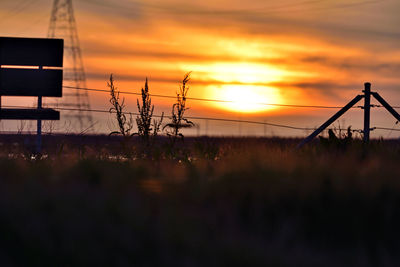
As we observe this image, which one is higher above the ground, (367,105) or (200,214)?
(367,105)

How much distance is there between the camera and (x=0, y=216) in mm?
6477

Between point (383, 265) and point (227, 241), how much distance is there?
161 cm

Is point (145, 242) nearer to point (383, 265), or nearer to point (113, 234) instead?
point (113, 234)

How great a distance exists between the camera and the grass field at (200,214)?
19.4 feet

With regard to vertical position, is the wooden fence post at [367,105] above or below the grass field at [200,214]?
above

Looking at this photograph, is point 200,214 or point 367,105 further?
point 367,105

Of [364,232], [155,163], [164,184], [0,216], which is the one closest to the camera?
[0,216]

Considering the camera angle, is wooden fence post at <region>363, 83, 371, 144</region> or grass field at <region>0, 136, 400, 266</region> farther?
wooden fence post at <region>363, 83, 371, 144</region>

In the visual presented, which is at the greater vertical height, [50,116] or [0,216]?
[50,116]

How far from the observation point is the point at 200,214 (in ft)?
22.0

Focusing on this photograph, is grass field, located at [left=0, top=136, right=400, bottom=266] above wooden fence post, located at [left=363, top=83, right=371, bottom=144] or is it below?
below

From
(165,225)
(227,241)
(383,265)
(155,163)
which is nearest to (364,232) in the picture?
(383,265)

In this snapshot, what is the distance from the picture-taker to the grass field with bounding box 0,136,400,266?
19.4ft

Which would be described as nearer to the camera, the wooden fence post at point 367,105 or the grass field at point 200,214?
the grass field at point 200,214
